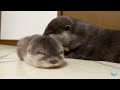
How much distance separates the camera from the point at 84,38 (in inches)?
68.4

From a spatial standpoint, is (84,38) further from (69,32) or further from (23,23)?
(23,23)

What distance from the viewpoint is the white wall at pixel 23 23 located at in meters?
2.62

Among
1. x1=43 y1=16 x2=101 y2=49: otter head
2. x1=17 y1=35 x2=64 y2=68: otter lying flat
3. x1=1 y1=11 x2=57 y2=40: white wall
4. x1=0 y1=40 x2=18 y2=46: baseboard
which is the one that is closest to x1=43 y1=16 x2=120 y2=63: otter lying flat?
x1=43 y1=16 x2=101 y2=49: otter head

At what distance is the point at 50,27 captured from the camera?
1.75 metres

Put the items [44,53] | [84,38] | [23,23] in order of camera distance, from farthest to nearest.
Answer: [23,23] < [84,38] < [44,53]

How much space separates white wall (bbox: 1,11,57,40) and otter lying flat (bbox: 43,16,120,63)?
814mm

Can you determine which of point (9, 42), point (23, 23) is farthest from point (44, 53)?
point (9, 42)

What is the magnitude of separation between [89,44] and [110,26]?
0.56m

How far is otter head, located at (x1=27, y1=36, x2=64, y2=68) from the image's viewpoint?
1.36 m

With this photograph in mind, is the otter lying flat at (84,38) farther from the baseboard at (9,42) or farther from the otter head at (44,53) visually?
the baseboard at (9,42)

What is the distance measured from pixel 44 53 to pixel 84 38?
46cm

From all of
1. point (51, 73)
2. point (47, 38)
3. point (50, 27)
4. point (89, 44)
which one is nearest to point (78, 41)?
point (89, 44)
